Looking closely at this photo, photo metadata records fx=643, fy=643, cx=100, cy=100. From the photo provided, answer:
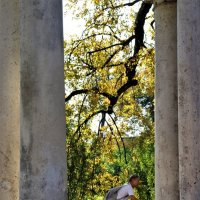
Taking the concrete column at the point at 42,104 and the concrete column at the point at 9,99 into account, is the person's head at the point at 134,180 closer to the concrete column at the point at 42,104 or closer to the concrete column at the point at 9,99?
the concrete column at the point at 9,99

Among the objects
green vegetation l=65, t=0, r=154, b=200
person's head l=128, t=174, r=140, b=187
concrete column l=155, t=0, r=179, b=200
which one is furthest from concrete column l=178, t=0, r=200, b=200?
green vegetation l=65, t=0, r=154, b=200

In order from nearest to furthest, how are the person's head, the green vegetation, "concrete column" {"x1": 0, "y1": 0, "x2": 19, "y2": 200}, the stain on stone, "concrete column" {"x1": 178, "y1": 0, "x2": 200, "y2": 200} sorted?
the stain on stone
"concrete column" {"x1": 0, "y1": 0, "x2": 19, "y2": 200}
"concrete column" {"x1": 178, "y1": 0, "x2": 200, "y2": 200}
the person's head
the green vegetation

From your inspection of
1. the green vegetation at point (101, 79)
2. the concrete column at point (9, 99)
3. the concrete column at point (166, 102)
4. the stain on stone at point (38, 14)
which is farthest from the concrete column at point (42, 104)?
the green vegetation at point (101, 79)

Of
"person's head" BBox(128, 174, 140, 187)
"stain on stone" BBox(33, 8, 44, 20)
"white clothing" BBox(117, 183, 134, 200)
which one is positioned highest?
"stain on stone" BBox(33, 8, 44, 20)

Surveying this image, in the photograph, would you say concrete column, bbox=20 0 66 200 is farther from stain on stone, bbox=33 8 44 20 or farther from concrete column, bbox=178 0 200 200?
concrete column, bbox=178 0 200 200

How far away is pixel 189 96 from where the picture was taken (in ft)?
61.9

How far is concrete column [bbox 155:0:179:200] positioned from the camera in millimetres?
20578

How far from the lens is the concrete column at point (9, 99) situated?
1747 centimetres

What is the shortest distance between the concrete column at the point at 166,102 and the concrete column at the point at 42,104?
581cm

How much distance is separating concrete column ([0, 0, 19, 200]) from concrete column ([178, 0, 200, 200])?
484 centimetres

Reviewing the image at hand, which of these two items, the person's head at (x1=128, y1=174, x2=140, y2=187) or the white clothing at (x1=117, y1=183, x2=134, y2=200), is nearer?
the white clothing at (x1=117, y1=183, x2=134, y2=200)

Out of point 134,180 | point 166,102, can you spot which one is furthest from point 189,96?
point 134,180

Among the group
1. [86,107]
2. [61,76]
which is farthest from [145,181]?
[61,76]

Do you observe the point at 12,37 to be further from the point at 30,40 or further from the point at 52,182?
the point at 52,182
